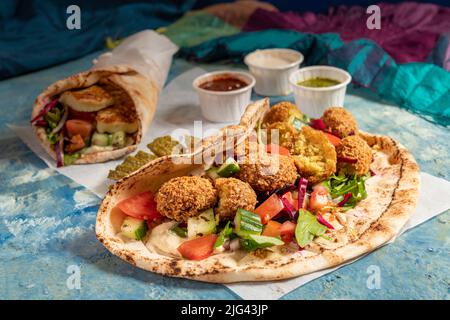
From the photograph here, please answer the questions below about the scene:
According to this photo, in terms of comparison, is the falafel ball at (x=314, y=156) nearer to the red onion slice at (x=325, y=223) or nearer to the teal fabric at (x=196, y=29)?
the red onion slice at (x=325, y=223)

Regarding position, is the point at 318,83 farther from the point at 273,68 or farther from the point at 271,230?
the point at 271,230

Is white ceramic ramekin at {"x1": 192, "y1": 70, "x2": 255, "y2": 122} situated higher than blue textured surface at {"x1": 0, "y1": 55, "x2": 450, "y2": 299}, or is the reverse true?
white ceramic ramekin at {"x1": 192, "y1": 70, "x2": 255, "y2": 122}

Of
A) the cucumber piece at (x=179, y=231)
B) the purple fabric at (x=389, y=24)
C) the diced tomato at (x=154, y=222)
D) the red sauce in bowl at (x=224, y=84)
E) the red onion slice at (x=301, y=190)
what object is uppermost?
the purple fabric at (x=389, y=24)

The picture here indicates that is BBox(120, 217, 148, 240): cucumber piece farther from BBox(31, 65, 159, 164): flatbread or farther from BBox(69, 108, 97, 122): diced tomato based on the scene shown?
BBox(69, 108, 97, 122): diced tomato

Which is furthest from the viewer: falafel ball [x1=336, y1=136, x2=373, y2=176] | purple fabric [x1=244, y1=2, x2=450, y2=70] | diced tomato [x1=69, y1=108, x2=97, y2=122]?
purple fabric [x1=244, y1=2, x2=450, y2=70]

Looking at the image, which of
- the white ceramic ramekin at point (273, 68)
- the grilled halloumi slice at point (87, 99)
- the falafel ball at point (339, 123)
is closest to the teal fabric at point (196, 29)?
the white ceramic ramekin at point (273, 68)

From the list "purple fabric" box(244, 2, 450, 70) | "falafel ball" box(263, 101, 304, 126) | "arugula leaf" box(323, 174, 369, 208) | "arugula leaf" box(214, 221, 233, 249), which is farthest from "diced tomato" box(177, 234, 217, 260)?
"purple fabric" box(244, 2, 450, 70)

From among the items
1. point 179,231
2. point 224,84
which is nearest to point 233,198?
point 179,231
